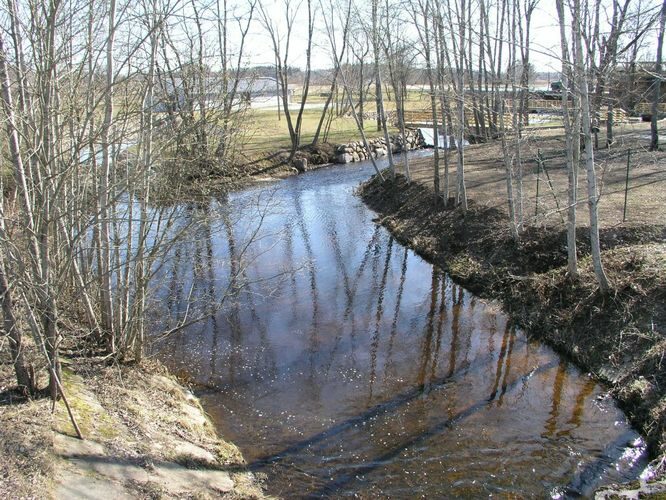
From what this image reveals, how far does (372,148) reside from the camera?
35.3 metres

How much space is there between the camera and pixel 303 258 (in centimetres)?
1583

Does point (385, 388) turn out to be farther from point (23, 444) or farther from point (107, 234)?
point (23, 444)

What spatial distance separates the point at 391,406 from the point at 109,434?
4.07 m

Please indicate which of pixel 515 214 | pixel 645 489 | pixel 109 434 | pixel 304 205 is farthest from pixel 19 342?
pixel 304 205

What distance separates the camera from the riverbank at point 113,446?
5.16m

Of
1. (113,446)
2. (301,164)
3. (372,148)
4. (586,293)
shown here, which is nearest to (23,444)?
(113,446)

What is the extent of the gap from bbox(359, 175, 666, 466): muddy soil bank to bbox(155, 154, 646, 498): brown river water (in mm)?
342

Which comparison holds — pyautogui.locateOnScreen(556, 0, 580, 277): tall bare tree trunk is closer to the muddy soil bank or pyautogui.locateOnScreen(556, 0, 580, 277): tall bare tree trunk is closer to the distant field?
the muddy soil bank

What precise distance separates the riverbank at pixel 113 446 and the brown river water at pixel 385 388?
0.62 metres

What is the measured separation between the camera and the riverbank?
5160 mm

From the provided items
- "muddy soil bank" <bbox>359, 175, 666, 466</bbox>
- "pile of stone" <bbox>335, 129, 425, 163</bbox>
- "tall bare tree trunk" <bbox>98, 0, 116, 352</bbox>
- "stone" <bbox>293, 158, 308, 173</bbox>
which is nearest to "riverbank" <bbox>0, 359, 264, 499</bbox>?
"tall bare tree trunk" <bbox>98, 0, 116, 352</bbox>

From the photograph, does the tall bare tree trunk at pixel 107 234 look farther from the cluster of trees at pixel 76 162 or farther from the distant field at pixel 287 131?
the distant field at pixel 287 131

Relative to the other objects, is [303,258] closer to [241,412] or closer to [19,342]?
[241,412]

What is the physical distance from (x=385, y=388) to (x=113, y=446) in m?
4.35
